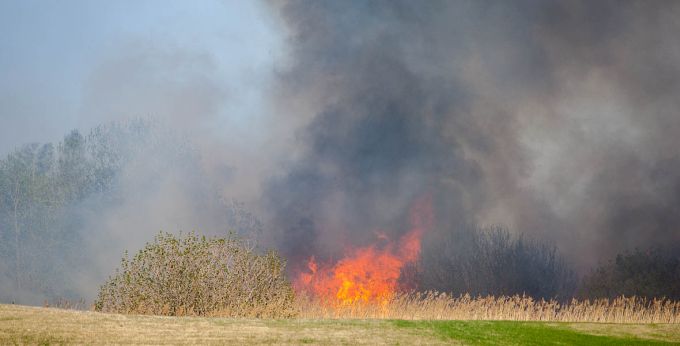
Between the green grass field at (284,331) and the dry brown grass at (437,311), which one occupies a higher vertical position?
the dry brown grass at (437,311)

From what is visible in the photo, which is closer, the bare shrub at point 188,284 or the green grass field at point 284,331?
the green grass field at point 284,331

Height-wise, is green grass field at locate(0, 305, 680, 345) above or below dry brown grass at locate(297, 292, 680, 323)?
below

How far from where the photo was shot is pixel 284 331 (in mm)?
18875

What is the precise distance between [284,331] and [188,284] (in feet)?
24.1

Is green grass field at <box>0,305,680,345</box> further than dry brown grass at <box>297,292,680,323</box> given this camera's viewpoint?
No

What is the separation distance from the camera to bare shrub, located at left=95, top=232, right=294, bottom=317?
24609 mm

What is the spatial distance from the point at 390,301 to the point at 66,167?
3694 cm

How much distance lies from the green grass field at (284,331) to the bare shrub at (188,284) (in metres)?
4.43

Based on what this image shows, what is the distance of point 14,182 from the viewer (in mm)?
51562

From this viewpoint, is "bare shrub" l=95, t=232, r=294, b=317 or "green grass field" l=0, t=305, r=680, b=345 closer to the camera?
"green grass field" l=0, t=305, r=680, b=345

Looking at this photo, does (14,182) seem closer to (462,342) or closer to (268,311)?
(268,311)

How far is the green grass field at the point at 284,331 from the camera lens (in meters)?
16.8

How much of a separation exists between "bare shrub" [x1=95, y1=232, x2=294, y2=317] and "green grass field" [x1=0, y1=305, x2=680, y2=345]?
4434 mm

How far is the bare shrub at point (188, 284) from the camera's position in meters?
24.6
